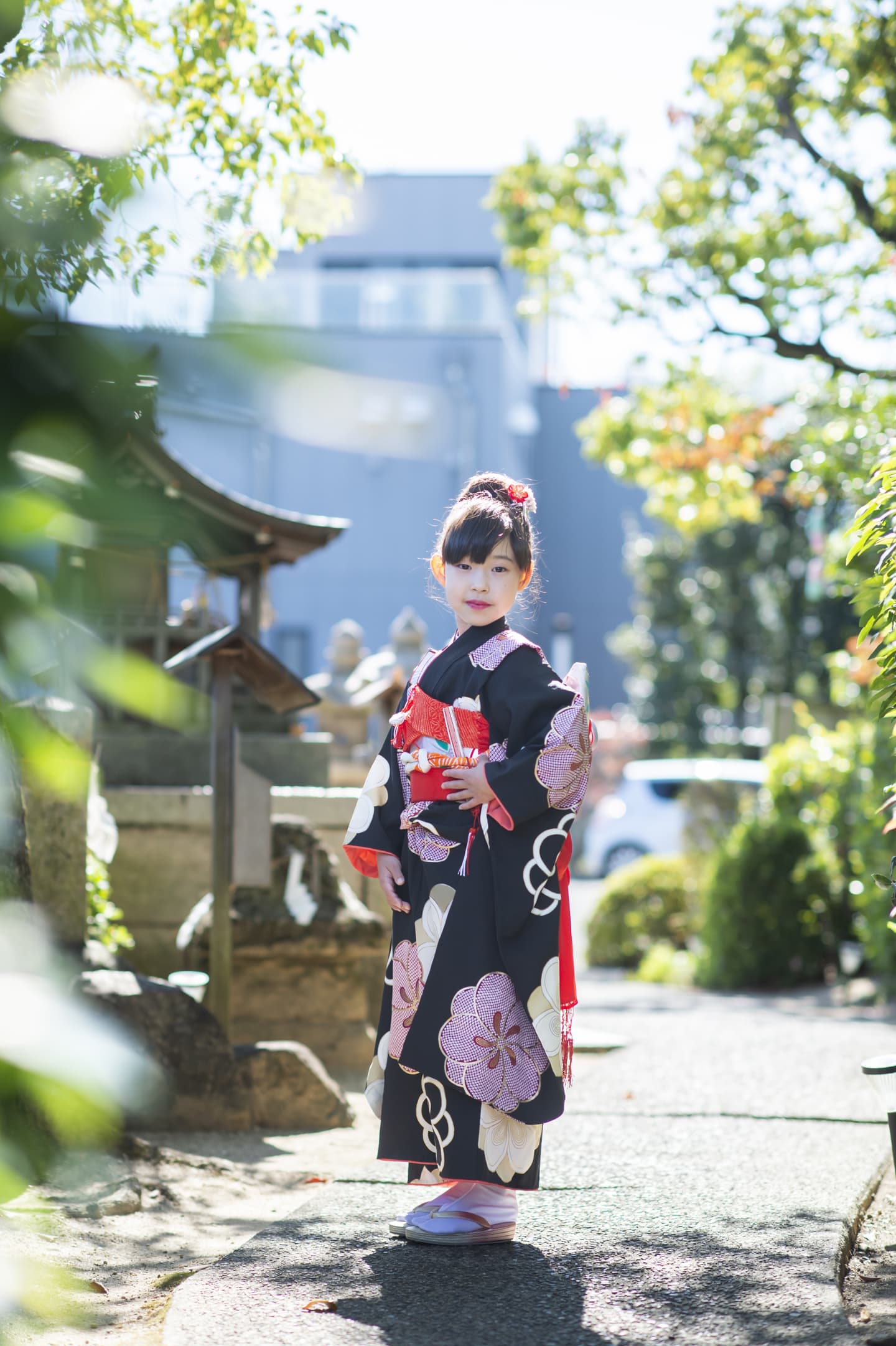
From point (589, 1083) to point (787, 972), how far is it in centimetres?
478

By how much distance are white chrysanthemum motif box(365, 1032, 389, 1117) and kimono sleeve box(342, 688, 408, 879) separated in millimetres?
367

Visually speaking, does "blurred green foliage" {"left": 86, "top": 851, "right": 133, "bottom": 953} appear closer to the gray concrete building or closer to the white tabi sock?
the white tabi sock

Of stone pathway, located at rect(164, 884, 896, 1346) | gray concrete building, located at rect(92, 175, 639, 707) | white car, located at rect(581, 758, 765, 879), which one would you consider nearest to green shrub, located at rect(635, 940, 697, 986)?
gray concrete building, located at rect(92, 175, 639, 707)

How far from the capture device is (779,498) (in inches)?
682

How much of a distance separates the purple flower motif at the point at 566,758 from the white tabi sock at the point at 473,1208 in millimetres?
808

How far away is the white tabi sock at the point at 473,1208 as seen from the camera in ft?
9.50

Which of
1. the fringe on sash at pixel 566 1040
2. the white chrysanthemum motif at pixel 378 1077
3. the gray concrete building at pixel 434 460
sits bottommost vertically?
the white chrysanthemum motif at pixel 378 1077

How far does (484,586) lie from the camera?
10.2 ft

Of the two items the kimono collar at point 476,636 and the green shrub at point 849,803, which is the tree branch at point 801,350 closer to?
the green shrub at point 849,803

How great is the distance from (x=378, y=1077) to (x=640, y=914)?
9096 millimetres

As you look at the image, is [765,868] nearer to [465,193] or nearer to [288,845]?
[288,845]

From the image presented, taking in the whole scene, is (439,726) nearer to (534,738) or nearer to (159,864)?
(534,738)

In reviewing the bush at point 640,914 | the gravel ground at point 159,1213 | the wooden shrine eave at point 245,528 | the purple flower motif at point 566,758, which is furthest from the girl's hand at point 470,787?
the bush at point 640,914

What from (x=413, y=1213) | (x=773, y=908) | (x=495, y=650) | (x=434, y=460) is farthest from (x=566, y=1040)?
(x=434, y=460)
